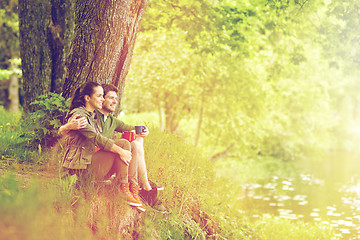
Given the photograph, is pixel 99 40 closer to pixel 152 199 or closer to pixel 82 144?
pixel 82 144

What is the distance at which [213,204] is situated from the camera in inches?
302

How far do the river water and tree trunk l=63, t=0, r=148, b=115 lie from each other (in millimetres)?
7437

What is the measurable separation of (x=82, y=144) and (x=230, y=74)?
13.1 metres

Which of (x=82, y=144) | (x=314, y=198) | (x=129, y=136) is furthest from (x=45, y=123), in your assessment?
(x=314, y=198)

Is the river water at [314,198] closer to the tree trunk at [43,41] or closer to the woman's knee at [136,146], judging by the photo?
the tree trunk at [43,41]

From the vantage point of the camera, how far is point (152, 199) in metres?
5.79

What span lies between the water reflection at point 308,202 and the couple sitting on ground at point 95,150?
298 inches

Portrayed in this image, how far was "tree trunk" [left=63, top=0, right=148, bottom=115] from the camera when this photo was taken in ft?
21.0

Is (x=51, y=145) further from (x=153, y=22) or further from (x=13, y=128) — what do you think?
(x=153, y=22)

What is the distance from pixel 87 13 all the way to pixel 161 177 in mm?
2782

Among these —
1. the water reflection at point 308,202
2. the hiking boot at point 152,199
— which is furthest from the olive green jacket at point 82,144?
the water reflection at point 308,202

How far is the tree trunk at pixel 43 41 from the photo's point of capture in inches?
301

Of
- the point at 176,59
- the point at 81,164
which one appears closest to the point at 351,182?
the point at 176,59

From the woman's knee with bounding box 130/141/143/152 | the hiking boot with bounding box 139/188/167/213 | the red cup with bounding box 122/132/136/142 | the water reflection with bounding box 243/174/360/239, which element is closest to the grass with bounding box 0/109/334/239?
the hiking boot with bounding box 139/188/167/213
